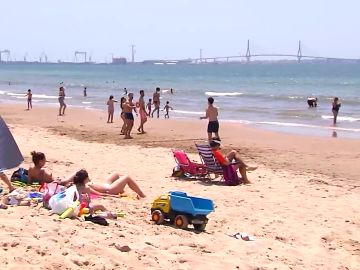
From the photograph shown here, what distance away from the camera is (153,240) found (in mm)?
6156

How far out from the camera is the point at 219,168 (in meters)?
10.6

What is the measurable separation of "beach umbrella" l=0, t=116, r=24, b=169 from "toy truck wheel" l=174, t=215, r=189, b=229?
258 cm

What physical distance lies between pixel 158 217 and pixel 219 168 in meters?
3.67

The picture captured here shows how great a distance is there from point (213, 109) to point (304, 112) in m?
15.7

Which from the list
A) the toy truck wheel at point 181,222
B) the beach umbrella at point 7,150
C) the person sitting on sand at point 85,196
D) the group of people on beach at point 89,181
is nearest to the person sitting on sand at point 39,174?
the group of people on beach at point 89,181

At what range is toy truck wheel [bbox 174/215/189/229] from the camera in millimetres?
6953

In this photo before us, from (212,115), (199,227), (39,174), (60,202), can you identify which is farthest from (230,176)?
(212,115)

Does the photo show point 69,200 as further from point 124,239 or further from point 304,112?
point 304,112

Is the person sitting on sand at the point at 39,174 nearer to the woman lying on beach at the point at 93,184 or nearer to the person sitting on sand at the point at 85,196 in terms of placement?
the woman lying on beach at the point at 93,184

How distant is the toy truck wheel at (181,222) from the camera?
695 cm

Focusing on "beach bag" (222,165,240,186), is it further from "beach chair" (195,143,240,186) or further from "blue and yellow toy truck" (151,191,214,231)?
"blue and yellow toy truck" (151,191,214,231)

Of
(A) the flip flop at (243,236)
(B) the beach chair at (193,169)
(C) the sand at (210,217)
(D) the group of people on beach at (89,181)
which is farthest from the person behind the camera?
(B) the beach chair at (193,169)

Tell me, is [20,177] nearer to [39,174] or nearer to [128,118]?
[39,174]

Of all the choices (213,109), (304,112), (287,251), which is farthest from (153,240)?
(304,112)
